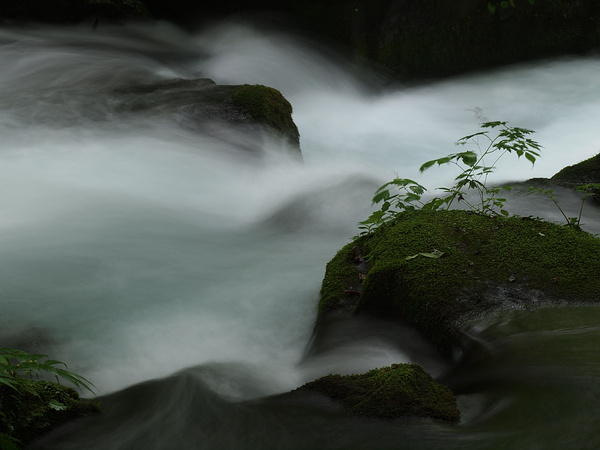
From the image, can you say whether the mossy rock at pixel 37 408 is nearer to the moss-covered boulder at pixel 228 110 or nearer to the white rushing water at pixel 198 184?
the white rushing water at pixel 198 184

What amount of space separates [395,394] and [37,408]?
1470 millimetres

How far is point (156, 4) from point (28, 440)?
9.87m

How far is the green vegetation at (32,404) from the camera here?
243cm

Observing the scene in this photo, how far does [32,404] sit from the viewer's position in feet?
8.45

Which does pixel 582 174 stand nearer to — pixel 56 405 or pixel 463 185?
pixel 463 185

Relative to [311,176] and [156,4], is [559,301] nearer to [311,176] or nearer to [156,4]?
[311,176]

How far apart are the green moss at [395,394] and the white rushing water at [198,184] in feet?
1.27

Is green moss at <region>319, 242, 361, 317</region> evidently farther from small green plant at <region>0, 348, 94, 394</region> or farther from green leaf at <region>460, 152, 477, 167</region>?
small green plant at <region>0, 348, 94, 394</region>

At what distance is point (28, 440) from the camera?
97.6 inches

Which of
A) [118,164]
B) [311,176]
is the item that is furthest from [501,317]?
[118,164]

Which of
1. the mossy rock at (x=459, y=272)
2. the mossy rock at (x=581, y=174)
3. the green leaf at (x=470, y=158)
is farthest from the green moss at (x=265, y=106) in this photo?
the green leaf at (x=470, y=158)

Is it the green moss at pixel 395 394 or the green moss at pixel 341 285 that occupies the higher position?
the green moss at pixel 341 285

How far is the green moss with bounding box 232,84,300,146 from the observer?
6.96 meters

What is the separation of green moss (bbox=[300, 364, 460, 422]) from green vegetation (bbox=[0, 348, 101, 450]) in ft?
3.53
